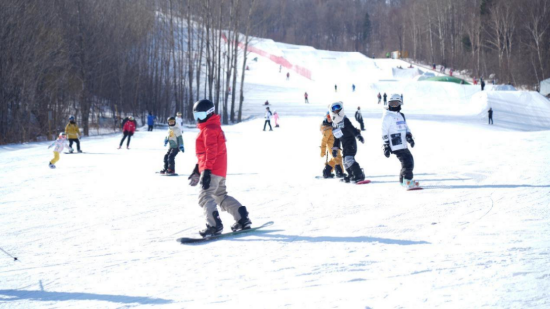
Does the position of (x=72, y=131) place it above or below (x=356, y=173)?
above

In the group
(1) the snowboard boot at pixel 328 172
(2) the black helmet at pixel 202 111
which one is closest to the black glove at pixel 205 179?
(2) the black helmet at pixel 202 111

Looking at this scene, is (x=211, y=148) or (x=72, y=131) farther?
(x=72, y=131)

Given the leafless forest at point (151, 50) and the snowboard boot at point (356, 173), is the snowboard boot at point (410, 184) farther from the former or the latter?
the leafless forest at point (151, 50)

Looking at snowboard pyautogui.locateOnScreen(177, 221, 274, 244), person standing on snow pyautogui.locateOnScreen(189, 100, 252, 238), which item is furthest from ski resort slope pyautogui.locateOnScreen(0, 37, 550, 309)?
person standing on snow pyautogui.locateOnScreen(189, 100, 252, 238)

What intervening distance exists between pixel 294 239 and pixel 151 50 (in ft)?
146

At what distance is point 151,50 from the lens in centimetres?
4741

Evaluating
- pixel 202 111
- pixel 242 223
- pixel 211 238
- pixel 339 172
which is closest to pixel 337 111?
pixel 339 172

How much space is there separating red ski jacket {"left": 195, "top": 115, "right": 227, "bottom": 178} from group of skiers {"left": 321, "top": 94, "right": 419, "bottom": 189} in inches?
143

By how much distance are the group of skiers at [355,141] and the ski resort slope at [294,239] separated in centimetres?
34

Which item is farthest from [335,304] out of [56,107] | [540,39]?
[540,39]

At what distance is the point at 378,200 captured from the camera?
8062mm

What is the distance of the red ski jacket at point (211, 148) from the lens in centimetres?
580

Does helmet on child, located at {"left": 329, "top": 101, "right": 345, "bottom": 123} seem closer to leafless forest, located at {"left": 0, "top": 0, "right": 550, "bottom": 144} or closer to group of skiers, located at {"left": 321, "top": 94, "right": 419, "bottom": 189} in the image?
group of skiers, located at {"left": 321, "top": 94, "right": 419, "bottom": 189}

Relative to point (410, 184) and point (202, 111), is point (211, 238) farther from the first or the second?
point (410, 184)
